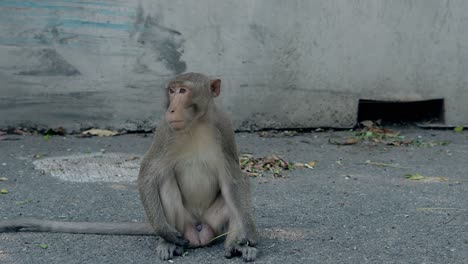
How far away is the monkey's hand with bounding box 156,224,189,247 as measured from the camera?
4.70 meters

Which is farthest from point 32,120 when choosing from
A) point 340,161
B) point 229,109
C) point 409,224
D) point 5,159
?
point 409,224

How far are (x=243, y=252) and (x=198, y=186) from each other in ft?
1.60

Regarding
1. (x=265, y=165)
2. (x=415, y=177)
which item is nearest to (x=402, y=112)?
(x=415, y=177)

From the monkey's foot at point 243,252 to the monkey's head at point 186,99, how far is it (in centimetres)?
73

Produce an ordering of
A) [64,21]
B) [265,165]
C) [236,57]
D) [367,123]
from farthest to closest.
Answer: [367,123] < [236,57] < [64,21] < [265,165]

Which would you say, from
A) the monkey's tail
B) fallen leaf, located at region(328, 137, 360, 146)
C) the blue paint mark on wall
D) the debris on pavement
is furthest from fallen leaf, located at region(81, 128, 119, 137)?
the monkey's tail

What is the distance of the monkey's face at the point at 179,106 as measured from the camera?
442 centimetres

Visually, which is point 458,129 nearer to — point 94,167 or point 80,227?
point 94,167

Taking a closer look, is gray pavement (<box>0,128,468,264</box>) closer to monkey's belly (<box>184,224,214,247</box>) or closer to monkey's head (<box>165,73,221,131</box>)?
monkey's belly (<box>184,224,214,247</box>)

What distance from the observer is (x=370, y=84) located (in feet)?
27.6

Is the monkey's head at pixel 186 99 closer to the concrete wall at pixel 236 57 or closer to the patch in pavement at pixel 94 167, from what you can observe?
the patch in pavement at pixel 94 167

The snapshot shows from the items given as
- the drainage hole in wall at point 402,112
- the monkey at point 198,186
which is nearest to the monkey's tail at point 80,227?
the monkey at point 198,186

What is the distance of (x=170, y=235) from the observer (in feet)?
15.4

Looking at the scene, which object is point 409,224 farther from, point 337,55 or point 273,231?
point 337,55
